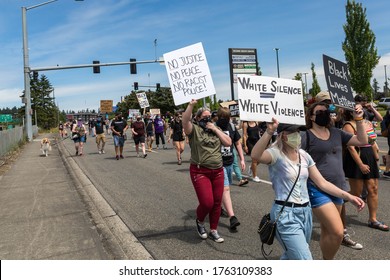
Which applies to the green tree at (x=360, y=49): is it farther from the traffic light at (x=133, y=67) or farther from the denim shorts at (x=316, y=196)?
the denim shorts at (x=316, y=196)

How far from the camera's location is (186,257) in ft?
14.4

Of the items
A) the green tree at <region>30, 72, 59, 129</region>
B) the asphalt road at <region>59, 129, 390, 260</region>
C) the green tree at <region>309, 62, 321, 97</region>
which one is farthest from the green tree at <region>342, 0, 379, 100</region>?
the green tree at <region>30, 72, 59, 129</region>

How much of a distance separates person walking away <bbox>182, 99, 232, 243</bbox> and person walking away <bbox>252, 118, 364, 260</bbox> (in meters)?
1.51

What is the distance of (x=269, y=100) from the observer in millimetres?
3691

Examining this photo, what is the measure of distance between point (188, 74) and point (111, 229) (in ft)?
8.34

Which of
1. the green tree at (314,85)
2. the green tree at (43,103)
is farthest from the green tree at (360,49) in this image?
the green tree at (43,103)

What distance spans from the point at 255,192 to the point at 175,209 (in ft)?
6.40

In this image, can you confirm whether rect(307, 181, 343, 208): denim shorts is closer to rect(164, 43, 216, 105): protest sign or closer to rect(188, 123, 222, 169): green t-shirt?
rect(188, 123, 222, 169): green t-shirt

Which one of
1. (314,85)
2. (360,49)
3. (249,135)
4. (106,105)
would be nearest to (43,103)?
(106,105)

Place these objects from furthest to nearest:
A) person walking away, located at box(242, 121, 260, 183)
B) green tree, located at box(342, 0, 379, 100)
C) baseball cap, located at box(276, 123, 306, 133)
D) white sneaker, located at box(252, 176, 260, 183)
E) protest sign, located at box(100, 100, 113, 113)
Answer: protest sign, located at box(100, 100, 113, 113) → green tree, located at box(342, 0, 379, 100) → person walking away, located at box(242, 121, 260, 183) → white sneaker, located at box(252, 176, 260, 183) → baseball cap, located at box(276, 123, 306, 133)

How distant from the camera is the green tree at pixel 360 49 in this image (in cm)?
2997

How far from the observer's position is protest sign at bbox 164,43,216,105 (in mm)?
4984

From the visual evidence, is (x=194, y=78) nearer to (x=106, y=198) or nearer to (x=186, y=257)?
(x=186, y=257)

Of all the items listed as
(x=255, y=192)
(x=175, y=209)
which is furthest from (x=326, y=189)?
(x=255, y=192)
